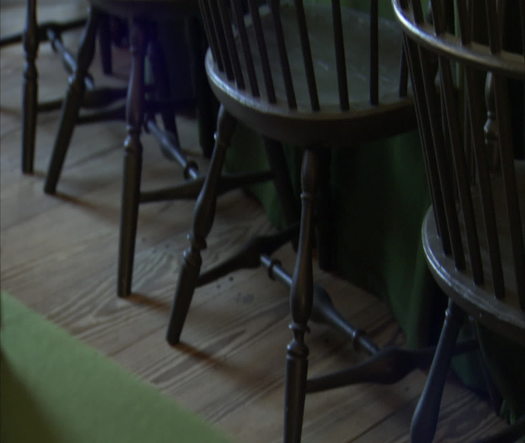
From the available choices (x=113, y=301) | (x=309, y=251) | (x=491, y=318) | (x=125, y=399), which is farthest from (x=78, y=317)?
(x=491, y=318)

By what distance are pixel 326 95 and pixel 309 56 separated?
151mm

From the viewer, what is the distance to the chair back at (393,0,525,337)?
91 centimetres

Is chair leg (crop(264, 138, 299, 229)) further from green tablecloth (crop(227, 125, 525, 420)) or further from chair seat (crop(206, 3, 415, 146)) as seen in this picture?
chair seat (crop(206, 3, 415, 146))

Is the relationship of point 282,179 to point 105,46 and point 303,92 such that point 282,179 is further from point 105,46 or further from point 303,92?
point 105,46

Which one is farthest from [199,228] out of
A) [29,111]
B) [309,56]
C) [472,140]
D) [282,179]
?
[29,111]

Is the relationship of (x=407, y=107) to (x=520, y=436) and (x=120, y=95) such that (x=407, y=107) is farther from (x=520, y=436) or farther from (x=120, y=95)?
(x=120, y=95)

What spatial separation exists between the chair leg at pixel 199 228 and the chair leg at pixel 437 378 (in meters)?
0.53

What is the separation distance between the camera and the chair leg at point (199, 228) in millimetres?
1615

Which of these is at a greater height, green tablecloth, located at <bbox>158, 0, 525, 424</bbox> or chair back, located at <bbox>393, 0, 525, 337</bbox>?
chair back, located at <bbox>393, 0, 525, 337</bbox>

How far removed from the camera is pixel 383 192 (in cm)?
176

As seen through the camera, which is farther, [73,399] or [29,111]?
[29,111]

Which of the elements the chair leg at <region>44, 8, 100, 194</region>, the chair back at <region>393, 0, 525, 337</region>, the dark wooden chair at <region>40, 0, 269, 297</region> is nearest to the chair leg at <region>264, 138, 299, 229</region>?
the dark wooden chair at <region>40, 0, 269, 297</region>

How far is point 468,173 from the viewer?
1092 mm

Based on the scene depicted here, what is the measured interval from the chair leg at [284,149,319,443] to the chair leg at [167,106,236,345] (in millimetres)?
242
